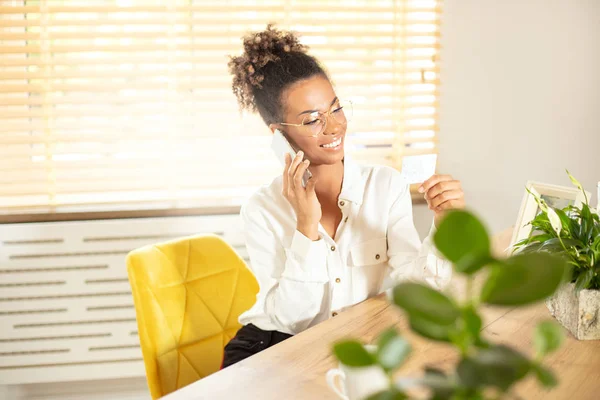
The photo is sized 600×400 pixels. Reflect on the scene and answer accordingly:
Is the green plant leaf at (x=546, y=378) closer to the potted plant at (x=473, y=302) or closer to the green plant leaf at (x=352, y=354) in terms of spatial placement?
the potted plant at (x=473, y=302)

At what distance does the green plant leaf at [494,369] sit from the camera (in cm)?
36

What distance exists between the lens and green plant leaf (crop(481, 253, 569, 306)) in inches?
14.0

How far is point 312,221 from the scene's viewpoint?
1555 mm

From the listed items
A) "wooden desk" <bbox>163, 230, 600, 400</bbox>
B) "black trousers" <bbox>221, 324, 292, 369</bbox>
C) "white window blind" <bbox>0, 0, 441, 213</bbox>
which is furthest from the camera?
"white window blind" <bbox>0, 0, 441, 213</bbox>

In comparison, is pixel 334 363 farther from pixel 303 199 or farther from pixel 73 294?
pixel 73 294

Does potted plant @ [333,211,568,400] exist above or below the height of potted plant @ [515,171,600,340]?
Result: above

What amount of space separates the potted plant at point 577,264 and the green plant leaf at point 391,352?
775 millimetres

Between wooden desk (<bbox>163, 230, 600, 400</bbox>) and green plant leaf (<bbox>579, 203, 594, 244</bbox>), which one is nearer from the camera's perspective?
wooden desk (<bbox>163, 230, 600, 400</bbox>)

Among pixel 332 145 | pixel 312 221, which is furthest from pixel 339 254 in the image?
pixel 332 145

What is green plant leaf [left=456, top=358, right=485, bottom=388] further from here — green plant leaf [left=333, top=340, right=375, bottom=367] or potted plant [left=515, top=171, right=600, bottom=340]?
potted plant [left=515, top=171, right=600, bottom=340]

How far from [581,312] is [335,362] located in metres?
0.45

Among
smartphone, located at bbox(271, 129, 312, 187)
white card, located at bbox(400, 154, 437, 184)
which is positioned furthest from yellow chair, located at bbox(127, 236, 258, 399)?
white card, located at bbox(400, 154, 437, 184)

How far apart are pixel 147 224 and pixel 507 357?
2.31 metres

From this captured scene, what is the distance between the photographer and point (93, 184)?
2.61 m
